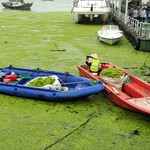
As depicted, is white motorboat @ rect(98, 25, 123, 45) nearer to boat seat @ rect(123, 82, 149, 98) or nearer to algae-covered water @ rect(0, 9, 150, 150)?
algae-covered water @ rect(0, 9, 150, 150)

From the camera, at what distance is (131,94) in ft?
20.5

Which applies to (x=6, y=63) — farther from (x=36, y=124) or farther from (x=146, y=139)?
(x=146, y=139)

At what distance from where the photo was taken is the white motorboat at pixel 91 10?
16625 millimetres

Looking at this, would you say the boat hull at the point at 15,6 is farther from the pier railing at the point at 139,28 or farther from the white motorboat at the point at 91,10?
the pier railing at the point at 139,28

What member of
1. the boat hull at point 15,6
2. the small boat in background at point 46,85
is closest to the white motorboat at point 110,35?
the small boat in background at point 46,85

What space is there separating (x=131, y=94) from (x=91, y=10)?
1113cm

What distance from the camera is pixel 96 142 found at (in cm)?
460

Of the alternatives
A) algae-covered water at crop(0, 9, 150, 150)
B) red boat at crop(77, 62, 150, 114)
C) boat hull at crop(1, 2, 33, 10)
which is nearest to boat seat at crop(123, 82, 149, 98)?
red boat at crop(77, 62, 150, 114)

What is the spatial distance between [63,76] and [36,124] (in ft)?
6.25

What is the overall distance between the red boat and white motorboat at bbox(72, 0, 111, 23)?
1010 cm

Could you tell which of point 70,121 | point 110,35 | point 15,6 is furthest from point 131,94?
point 15,6

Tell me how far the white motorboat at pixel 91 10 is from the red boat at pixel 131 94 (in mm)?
10104

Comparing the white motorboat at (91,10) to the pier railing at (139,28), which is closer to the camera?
the pier railing at (139,28)

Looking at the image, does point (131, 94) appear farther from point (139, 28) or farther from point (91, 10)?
point (91, 10)
